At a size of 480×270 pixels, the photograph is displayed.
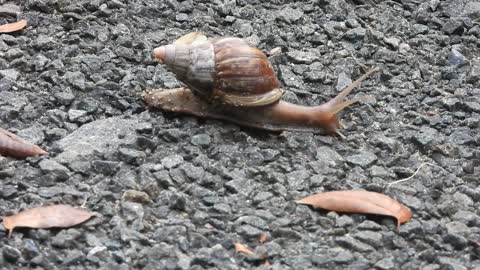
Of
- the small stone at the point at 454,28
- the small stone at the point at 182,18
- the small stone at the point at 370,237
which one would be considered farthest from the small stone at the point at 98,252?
the small stone at the point at 454,28

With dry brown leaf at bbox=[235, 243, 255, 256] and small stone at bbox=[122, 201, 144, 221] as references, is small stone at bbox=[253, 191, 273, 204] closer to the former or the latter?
dry brown leaf at bbox=[235, 243, 255, 256]

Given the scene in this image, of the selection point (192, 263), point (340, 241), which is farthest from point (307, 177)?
point (192, 263)

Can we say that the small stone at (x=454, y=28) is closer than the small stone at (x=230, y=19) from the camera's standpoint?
No

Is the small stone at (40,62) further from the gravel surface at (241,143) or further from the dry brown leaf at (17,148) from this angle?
the dry brown leaf at (17,148)

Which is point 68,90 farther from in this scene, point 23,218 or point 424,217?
point 424,217

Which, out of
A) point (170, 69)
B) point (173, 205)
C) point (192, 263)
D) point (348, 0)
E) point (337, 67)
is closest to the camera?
point (192, 263)
